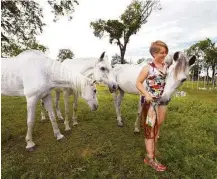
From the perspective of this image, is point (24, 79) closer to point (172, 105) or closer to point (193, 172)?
point (193, 172)

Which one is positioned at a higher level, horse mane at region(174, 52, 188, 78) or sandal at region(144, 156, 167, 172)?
horse mane at region(174, 52, 188, 78)

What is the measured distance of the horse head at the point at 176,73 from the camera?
383cm

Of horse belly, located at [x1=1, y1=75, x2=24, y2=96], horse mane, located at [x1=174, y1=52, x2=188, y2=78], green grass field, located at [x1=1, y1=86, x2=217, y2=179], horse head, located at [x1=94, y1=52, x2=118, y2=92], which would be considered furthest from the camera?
horse head, located at [x1=94, y1=52, x2=118, y2=92]

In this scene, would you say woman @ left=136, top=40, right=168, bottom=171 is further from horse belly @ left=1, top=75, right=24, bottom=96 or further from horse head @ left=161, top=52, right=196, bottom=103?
horse belly @ left=1, top=75, right=24, bottom=96

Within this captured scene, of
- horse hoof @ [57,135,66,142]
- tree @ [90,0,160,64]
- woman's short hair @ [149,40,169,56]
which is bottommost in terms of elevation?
horse hoof @ [57,135,66,142]

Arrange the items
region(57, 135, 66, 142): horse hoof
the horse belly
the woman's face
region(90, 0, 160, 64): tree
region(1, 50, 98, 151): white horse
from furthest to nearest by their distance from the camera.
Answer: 1. region(90, 0, 160, 64): tree
2. region(57, 135, 66, 142): horse hoof
3. the horse belly
4. region(1, 50, 98, 151): white horse
5. the woman's face

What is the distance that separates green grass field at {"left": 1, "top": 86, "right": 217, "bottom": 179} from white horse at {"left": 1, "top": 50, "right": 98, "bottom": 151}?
647mm

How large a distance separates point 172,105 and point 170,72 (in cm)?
657

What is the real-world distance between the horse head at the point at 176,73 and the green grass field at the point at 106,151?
58.5 inches

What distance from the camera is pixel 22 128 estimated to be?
266 inches

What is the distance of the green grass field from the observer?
429 cm

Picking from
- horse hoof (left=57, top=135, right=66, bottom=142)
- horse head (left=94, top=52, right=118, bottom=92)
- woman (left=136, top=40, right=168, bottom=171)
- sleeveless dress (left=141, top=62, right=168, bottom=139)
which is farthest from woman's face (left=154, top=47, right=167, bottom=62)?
horse hoof (left=57, top=135, right=66, bottom=142)

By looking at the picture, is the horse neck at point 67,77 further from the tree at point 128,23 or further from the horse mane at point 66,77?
the tree at point 128,23

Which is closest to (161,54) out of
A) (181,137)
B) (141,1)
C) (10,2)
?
(181,137)
